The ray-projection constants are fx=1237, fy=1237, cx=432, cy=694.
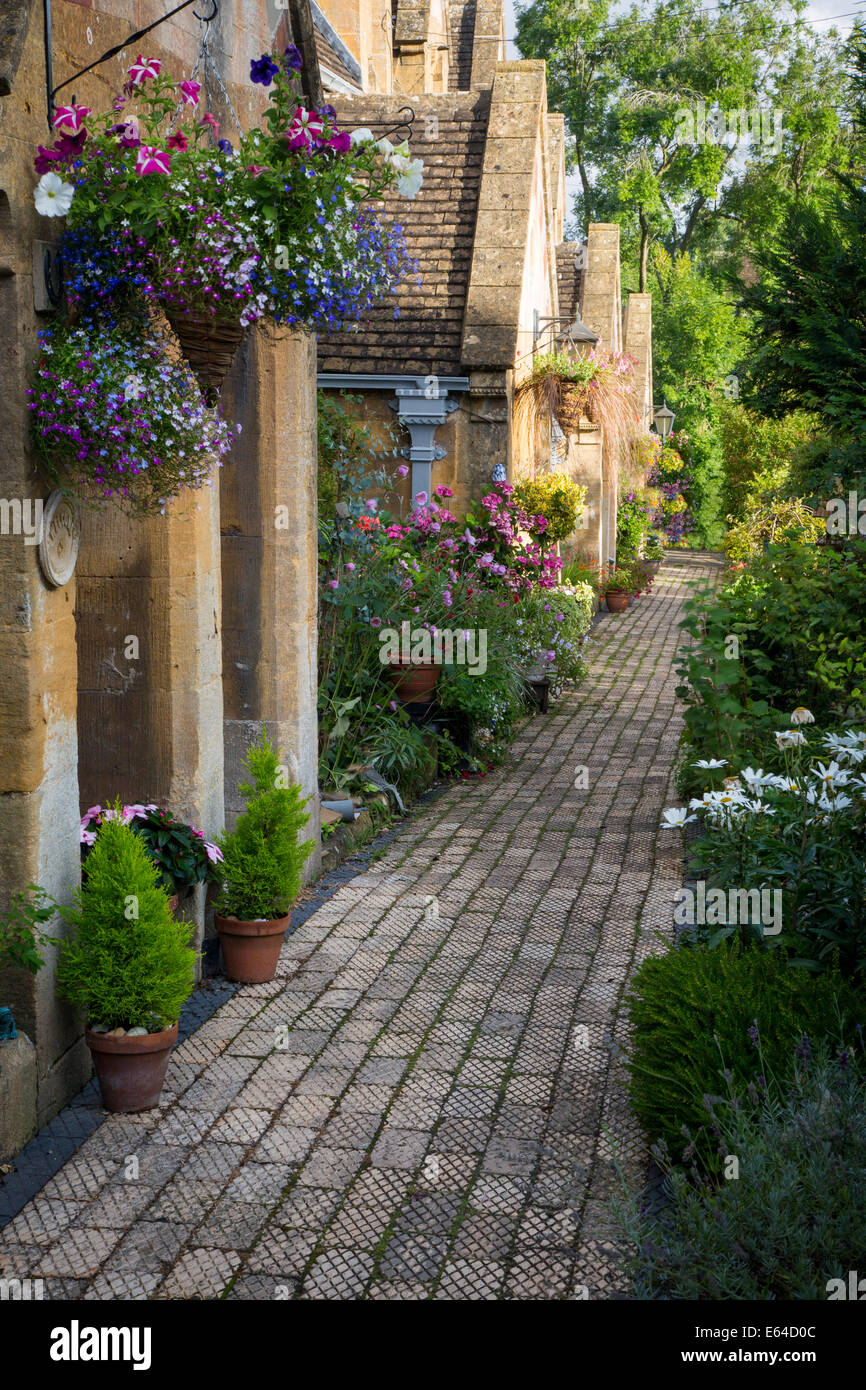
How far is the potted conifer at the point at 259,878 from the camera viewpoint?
214 inches

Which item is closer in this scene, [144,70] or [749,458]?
[144,70]

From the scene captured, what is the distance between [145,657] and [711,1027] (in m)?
2.79

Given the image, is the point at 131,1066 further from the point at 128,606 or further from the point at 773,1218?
the point at 773,1218

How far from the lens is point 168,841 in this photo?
522 cm

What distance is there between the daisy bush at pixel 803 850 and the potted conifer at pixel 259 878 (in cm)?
169

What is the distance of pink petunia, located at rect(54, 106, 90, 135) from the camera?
12.5 feet

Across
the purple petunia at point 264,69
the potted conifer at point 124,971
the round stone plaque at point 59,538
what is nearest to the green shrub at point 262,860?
the potted conifer at point 124,971

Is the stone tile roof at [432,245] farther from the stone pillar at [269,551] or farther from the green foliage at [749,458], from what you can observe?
the green foliage at [749,458]

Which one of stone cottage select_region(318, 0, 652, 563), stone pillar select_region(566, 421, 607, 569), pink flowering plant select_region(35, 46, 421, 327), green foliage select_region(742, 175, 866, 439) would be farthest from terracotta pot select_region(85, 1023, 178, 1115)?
stone pillar select_region(566, 421, 607, 569)

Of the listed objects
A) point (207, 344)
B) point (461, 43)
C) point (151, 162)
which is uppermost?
point (461, 43)

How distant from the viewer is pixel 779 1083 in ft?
12.4

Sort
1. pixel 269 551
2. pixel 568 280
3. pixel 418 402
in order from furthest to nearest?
pixel 568 280 → pixel 418 402 → pixel 269 551

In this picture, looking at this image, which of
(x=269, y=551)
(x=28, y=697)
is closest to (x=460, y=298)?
(x=269, y=551)

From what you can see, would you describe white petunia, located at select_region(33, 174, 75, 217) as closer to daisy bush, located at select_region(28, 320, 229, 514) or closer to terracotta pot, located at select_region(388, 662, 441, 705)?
daisy bush, located at select_region(28, 320, 229, 514)
